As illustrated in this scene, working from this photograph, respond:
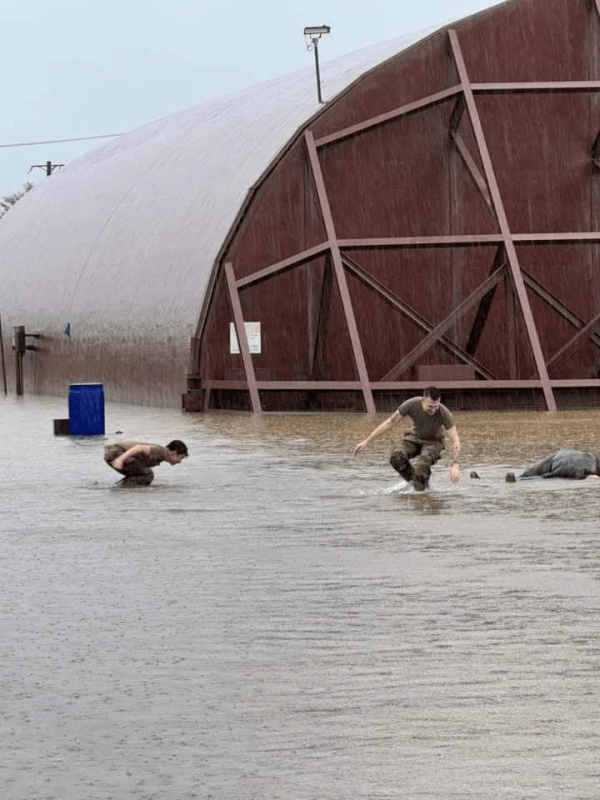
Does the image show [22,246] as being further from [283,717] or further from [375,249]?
[283,717]

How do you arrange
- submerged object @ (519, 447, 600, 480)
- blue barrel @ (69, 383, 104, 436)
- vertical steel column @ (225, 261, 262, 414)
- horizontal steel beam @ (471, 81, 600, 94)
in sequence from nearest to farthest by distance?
1. submerged object @ (519, 447, 600, 480)
2. blue barrel @ (69, 383, 104, 436)
3. vertical steel column @ (225, 261, 262, 414)
4. horizontal steel beam @ (471, 81, 600, 94)

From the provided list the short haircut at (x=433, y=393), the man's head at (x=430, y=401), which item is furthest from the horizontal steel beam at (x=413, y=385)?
the short haircut at (x=433, y=393)

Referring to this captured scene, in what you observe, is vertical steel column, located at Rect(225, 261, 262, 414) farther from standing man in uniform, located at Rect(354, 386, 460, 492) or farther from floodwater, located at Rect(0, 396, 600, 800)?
floodwater, located at Rect(0, 396, 600, 800)

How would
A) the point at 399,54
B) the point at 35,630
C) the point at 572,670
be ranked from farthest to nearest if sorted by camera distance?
the point at 399,54 < the point at 35,630 < the point at 572,670

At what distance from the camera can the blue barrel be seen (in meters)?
29.9

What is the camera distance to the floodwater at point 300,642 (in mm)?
6945

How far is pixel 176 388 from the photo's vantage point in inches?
1620

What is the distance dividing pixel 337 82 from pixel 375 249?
4.08 meters

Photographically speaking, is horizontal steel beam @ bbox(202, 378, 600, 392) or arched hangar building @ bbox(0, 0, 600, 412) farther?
arched hangar building @ bbox(0, 0, 600, 412)

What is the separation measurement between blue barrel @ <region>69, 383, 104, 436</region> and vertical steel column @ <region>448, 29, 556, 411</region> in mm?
9838

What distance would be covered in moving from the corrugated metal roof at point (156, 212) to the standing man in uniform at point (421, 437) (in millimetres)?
20243

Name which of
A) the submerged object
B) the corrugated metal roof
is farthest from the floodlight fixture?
the submerged object

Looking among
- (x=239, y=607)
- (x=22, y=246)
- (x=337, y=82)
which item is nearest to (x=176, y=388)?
(x=337, y=82)

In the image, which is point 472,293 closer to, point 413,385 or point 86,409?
point 413,385
